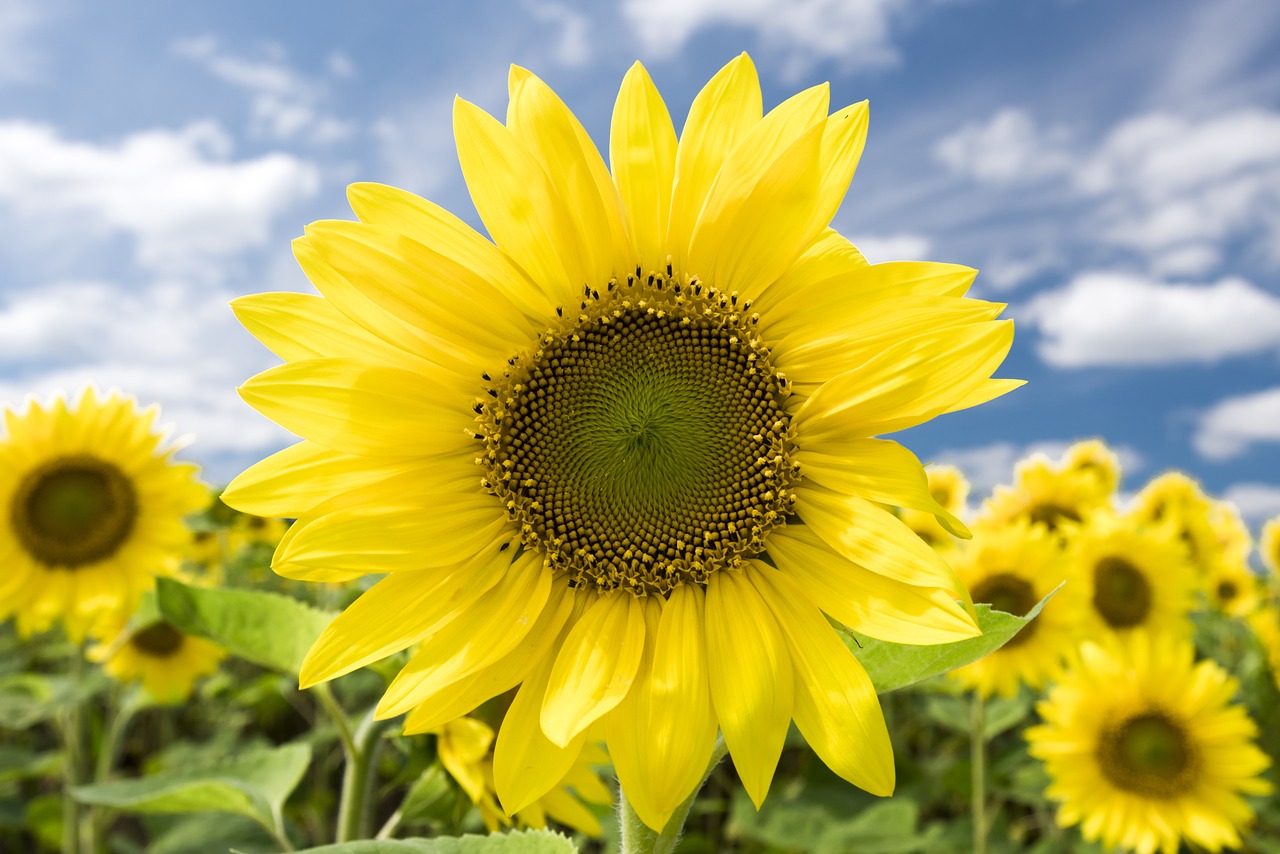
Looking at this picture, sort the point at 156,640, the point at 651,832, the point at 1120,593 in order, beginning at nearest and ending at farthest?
the point at 651,832, the point at 1120,593, the point at 156,640

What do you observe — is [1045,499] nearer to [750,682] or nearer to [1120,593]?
[1120,593]

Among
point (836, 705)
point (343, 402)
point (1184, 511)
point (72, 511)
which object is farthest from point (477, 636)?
point (1184, 511)

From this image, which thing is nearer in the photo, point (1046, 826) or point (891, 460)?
point (891, 460)

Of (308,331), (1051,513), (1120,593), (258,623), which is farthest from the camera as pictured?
(1051,513)

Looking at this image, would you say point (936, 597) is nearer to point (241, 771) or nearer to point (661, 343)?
point (661, 343)

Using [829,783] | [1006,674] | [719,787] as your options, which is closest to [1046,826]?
[1006,674]

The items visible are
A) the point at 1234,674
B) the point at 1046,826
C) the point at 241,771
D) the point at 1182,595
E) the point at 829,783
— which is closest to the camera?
the point at 241,771

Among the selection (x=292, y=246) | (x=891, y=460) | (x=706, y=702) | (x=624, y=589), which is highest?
(x=292, y=246)
